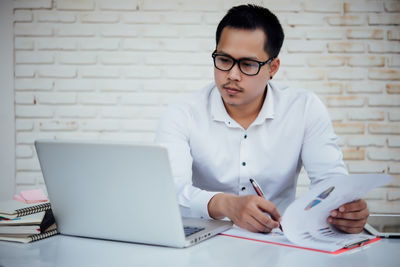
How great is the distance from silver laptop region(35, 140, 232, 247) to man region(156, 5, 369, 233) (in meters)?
0.54

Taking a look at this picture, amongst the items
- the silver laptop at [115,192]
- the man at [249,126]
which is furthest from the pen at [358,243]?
the man at [249,126]

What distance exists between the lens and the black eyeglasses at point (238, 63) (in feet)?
5.36

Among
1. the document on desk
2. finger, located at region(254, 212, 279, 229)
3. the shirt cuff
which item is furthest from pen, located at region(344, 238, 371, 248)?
the shirt cuff

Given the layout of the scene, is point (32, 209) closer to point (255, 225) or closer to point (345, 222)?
point (255, 225)

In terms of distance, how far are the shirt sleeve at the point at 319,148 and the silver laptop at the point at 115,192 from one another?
2.38ft

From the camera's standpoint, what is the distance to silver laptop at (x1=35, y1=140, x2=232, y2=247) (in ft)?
3.29

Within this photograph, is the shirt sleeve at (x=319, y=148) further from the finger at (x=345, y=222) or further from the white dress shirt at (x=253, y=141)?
the finger at (x=345, y=222)

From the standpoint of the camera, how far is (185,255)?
3.30ft

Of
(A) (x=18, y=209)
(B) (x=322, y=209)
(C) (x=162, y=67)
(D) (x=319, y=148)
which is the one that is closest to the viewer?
(B) (x=322, y=209)

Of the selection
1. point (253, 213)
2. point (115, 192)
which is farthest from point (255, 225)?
point (115, 192)

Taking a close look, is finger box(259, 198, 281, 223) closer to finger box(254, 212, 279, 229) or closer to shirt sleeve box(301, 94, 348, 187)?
finger box(254, 212, 279, 229)

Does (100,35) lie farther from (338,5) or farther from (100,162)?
(100,162)

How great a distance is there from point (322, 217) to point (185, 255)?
40 centimetres

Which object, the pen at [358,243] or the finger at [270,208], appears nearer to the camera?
the pen at [358,243]
